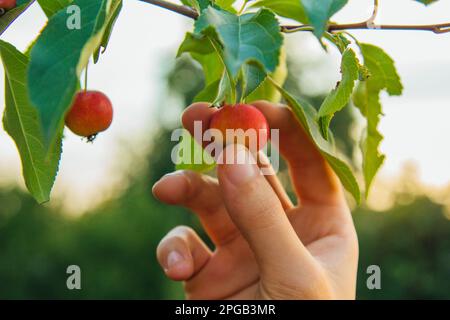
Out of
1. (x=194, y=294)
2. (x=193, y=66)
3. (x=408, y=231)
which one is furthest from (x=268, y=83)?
(x=193, y=66)

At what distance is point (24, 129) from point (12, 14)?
0.20m

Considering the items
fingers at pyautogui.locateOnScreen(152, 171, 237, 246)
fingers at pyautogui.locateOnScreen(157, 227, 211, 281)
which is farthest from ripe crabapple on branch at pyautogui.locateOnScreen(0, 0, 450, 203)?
fingers at pyautogui.locateOnScreen(157, 227, 211, 281)

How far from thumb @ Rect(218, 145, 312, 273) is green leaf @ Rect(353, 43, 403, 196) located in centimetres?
20

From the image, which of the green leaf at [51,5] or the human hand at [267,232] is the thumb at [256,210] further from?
the green leaf at [51,5]

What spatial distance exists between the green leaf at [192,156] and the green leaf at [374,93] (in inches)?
14.2

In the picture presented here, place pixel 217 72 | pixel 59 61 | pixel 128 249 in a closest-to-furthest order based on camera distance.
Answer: pixel 59 61, pixel 217 72, pixel 128 249

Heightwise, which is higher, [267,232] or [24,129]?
[24,129]

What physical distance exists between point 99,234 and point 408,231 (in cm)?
656

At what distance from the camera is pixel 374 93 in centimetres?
118

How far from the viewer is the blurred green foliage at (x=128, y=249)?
1231 centimetres

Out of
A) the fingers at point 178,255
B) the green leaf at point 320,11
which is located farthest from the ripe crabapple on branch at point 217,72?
the fingers at point 178,255

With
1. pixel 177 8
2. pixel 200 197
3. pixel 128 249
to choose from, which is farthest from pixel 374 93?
pixel 128 249

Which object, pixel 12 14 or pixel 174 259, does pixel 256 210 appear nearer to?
pixel 12 14

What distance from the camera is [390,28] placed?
0.95 m
